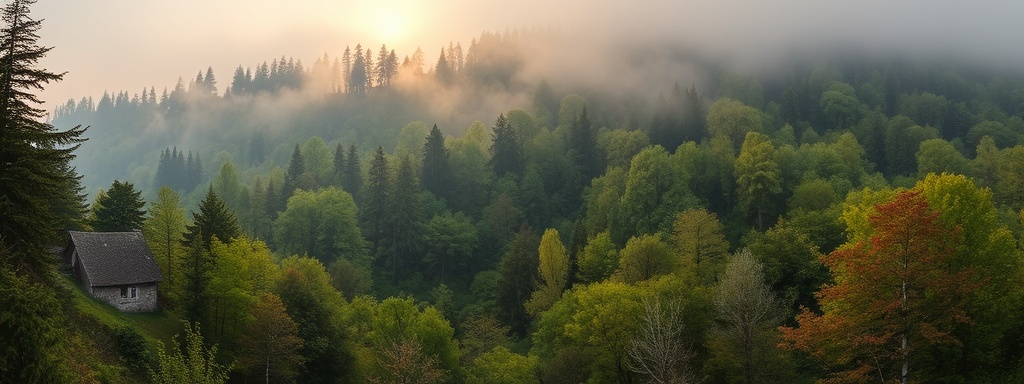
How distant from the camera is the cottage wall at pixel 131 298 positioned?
43.2 meters

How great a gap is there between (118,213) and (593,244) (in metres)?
38.4

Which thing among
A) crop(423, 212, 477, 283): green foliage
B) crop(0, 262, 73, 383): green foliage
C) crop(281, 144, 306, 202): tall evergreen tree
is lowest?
crop(423, 212, 477, 283): green foliage

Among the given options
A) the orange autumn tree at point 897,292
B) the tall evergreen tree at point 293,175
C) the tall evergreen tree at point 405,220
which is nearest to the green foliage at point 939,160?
the orange autumn tree at point 897,292

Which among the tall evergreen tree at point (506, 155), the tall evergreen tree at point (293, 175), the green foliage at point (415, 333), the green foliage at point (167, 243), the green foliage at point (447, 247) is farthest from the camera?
the tall evergreen tree at point (506, 155)

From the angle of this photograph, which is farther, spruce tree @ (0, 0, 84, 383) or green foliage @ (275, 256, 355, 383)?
green foliage @ (275, 256, 355, 383)

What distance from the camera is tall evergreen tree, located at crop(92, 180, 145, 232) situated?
52.5 meters

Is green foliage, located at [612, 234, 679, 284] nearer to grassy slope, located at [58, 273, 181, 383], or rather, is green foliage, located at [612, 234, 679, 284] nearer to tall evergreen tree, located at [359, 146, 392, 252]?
grassy slope, located at [58, 273, 181, 383]

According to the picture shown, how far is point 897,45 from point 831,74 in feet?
96.8

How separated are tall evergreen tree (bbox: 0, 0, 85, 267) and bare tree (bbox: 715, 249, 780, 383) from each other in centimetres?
3108

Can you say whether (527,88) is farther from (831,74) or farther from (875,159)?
(875,159)

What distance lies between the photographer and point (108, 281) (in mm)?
43125

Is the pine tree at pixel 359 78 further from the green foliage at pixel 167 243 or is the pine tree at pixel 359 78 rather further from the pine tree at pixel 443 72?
the green foliage at pixel 167 243

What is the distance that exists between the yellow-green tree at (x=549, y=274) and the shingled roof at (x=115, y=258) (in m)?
30.1

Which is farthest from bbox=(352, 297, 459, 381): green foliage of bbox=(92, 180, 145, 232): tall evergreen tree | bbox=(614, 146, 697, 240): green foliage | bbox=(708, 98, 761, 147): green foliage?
bbox=(708, 98, 761, 147): green foliage
